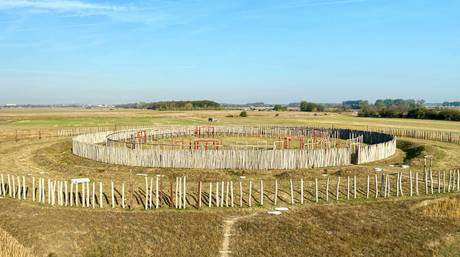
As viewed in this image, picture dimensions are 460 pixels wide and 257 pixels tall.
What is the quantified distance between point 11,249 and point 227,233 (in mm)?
7416

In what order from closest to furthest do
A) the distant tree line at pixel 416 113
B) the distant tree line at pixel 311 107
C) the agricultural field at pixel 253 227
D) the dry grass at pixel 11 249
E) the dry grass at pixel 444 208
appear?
1. the dry grass at pixel 11 249
2. the agricultural field at pixel 253 227
3. the dry grass at pixel 444 208
4. the distant tree line at pixel 416 113
5. the distant tree line at pixel 311 107

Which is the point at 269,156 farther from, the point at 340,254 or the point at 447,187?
the point at 340,254

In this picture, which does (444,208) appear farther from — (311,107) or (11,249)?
(311,107)

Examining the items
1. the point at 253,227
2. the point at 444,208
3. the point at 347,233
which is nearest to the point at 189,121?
the point at 444,208

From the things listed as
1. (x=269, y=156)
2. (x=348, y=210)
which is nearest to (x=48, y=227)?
(x=348, y=210)

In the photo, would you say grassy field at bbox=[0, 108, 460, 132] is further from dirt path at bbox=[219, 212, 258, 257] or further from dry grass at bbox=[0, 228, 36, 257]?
dry grass at bbox=[0, 228, 36, 257]

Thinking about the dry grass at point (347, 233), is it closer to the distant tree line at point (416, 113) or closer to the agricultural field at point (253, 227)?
the agricultural field at point (253, 227)

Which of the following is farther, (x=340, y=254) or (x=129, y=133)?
(x=129, y=133)

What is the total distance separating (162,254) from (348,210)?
30.4 feet

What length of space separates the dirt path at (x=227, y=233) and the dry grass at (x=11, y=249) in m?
6.26

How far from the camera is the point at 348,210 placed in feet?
63.0

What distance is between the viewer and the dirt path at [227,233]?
14.4m

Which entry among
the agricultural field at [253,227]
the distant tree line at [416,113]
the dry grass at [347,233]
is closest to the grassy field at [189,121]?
the distant tree line at [416,113]

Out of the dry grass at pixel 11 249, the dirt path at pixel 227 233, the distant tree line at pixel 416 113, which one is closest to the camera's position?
the dry grass at pixel 11 249
